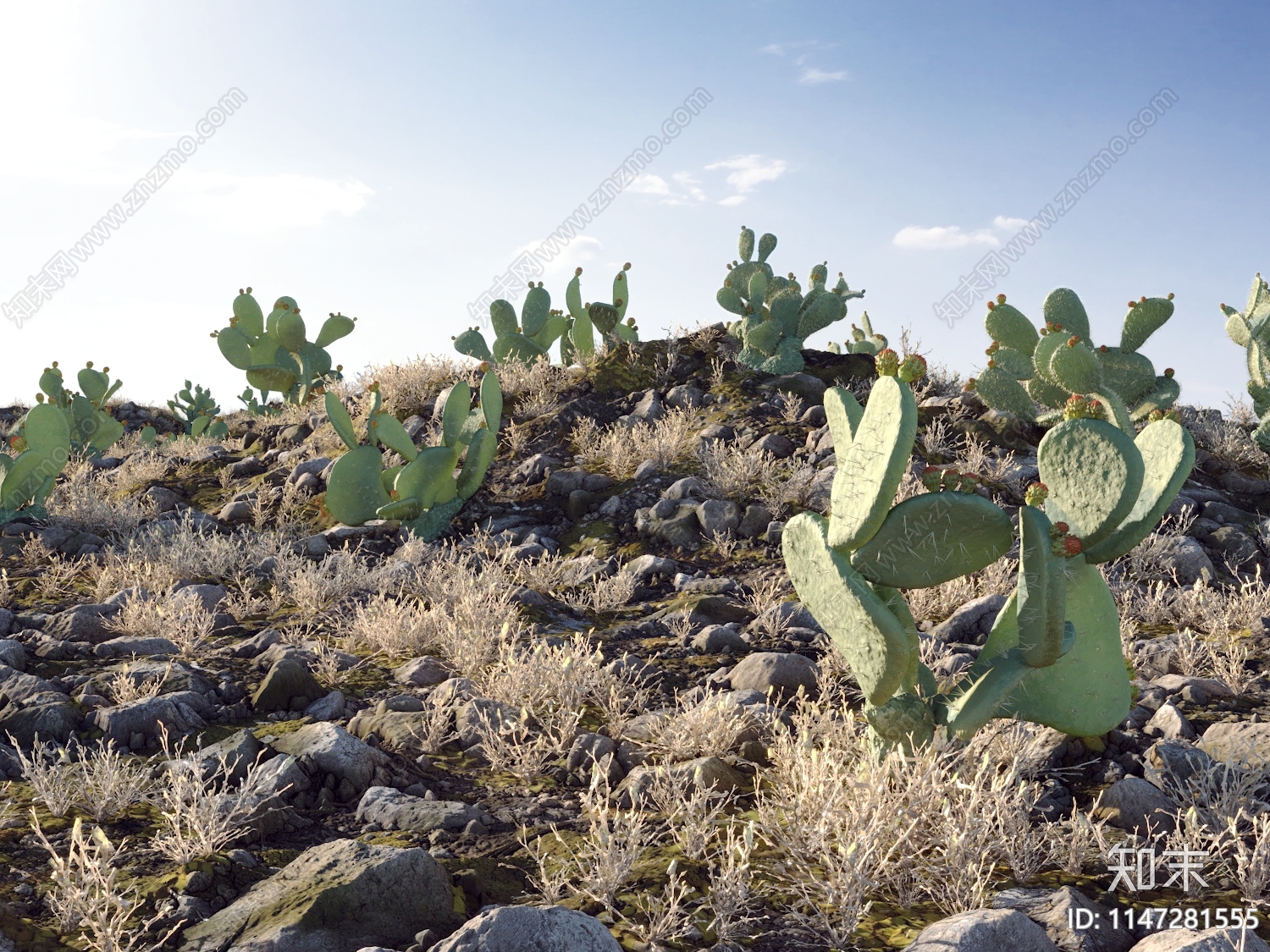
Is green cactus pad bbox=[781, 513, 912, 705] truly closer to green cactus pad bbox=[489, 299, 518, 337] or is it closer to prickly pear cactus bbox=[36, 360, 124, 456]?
green cactus pad bbox=[489, 299, 518, 337]

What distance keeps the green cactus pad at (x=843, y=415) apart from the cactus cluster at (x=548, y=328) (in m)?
7.65

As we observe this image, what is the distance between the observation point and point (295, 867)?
2.74 metres

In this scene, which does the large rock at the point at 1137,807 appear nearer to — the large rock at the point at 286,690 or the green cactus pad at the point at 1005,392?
the large rock at the point at 286,690

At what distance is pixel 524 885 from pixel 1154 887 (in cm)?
198

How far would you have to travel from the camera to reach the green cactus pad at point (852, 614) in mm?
3156

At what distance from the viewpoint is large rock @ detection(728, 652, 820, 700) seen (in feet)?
14.2

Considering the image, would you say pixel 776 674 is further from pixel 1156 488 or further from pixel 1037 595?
pixel 1156 488

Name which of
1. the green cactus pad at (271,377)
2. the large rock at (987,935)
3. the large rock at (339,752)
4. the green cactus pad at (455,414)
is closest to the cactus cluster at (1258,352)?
the green cactus pad at (455,414)

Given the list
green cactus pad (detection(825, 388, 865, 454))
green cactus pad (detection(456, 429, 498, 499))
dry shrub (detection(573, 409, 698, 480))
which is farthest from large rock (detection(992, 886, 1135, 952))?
green cactus pad (detection(456, 429, 498, 499))

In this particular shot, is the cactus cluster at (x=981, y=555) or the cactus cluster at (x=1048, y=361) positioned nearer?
the cactus cluster at (x=981, y=555)

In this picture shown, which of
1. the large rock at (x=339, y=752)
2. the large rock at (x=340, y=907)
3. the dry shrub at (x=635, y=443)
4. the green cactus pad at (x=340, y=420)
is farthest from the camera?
the dry shrub at (x=635, y=443)

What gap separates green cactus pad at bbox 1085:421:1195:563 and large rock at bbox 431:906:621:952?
7.39 ft

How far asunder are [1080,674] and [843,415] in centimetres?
134

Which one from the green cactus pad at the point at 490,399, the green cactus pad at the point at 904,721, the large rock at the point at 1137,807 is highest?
the green cactus pad at the point at 490,399
